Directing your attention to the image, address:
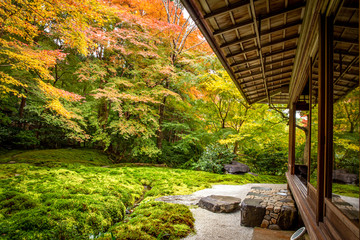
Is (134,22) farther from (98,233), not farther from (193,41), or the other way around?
(98,233)

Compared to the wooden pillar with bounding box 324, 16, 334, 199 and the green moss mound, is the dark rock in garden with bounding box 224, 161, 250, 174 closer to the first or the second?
the green moss mound

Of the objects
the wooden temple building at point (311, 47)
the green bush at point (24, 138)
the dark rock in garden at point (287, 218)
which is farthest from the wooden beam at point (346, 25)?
the green bush at point (24, 138)

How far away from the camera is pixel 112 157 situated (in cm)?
1034

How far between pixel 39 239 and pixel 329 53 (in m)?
3.61

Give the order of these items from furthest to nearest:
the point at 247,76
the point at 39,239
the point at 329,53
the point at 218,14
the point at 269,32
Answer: the point at 247,76
the point at 269,32
the point at 39,239
the point at 218,14
the point at 329,53

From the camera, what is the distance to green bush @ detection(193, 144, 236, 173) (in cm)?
912

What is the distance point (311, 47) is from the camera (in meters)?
2.29

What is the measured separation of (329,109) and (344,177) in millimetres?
551

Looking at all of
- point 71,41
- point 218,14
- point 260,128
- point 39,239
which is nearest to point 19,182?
point 39,239

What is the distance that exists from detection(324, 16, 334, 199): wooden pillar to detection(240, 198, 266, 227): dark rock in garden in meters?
2.01

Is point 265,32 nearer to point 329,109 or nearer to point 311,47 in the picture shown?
point 311,47

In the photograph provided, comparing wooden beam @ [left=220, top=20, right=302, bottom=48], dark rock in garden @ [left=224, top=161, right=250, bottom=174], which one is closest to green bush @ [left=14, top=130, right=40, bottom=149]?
dark rock in garden @ [left=224, top=161, right=250, bottom=174]

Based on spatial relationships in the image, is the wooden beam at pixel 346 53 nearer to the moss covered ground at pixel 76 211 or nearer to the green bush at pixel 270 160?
the moss covered ground at pixel 76 211

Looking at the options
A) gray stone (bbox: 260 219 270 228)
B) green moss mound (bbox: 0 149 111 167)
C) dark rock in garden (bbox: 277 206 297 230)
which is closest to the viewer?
dark rock in garden (bbox: 277 206 297 230)
